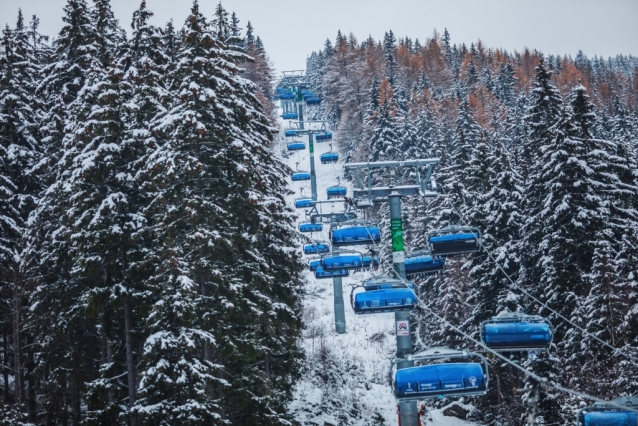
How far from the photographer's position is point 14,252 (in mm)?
20156

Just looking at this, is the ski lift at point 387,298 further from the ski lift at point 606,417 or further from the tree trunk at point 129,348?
the tree trunk at point 129,348

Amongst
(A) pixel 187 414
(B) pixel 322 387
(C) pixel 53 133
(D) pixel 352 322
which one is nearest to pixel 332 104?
(D) pixel 352 322

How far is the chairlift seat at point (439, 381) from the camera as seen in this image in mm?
12812

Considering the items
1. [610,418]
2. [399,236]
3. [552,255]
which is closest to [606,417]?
[610,418]

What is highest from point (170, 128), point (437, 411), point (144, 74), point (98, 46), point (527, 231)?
point (98, 46)

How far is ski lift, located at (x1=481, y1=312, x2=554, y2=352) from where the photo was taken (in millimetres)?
14078

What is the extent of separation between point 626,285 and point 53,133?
21.8 meters

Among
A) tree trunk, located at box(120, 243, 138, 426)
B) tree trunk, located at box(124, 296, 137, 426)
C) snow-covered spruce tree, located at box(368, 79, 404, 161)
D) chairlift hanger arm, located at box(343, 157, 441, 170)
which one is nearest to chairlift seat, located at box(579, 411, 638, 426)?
chairlift hanger arm, located at box(343, 157, 441, 170)

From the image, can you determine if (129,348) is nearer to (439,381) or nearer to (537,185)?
(439,381)

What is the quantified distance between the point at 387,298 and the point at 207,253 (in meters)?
5.26

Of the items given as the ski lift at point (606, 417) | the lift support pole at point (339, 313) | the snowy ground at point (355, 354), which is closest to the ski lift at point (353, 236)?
the snowy ground at point (355, 354)

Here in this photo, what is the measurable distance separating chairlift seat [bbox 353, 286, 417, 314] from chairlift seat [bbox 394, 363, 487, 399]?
9.04 ft

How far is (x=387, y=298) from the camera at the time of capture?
15.7 m

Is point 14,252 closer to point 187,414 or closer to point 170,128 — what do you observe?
point 170,128
